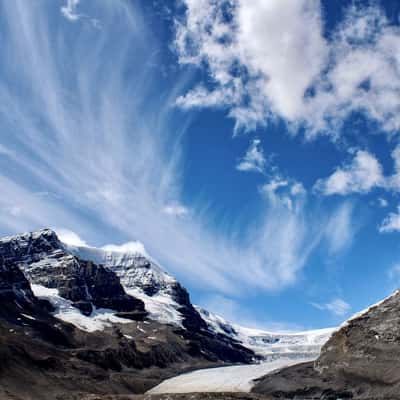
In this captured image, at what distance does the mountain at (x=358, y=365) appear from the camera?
7962 centimetres

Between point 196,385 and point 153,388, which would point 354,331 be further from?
point 153,388

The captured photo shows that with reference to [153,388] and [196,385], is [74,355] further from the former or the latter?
[196,385]

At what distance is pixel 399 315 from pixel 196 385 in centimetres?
5887

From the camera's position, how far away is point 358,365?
8544cm

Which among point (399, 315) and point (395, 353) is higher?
point (399, 315)

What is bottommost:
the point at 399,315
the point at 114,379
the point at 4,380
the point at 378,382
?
the point at 4,380

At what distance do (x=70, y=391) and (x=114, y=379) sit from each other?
29479 millimetres

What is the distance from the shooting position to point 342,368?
8888cm

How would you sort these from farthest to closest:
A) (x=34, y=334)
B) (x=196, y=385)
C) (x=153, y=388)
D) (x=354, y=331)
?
(x=34, y=334)
(x=153, y=388)
(x=196, y=385)
(x=354, y=331)

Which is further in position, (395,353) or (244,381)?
(244,381)

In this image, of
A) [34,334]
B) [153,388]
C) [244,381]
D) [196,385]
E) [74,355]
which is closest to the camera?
[244,381]

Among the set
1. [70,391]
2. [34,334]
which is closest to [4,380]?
[70,391]

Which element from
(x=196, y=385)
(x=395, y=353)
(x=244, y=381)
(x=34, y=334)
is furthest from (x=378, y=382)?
(x=34, y=334)

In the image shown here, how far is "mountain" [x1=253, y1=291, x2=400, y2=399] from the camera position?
79.6 meters
